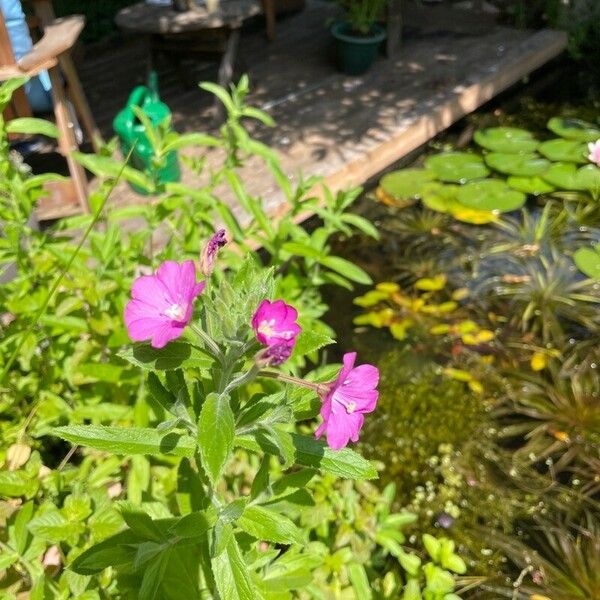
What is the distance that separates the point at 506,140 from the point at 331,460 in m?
3.62

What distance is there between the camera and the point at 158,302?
3.06 ft

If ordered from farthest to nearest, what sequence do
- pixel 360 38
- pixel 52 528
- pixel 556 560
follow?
pixel 360 38 < pixel 556 560 < pixel 52 528

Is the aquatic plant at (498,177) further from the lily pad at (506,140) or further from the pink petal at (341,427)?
the pink petal at (341,427)

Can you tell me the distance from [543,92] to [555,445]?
3717 millimetres

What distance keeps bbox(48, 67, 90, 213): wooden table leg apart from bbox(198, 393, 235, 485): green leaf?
7.22ft

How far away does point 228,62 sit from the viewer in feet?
13.4

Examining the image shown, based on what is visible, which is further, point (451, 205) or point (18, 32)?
point (451, 205)

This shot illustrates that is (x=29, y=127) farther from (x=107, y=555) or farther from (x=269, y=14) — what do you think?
(x=269, y=14)

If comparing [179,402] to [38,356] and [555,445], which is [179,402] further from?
[555,445]

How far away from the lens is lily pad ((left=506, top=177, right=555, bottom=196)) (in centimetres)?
371

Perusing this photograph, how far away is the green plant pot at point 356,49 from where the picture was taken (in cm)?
483

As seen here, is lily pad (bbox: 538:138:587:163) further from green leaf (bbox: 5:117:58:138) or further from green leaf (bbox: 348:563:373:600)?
green leaf (bbox: 5:117:58:138)

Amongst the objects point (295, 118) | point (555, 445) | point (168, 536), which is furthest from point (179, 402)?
point (295, 118)

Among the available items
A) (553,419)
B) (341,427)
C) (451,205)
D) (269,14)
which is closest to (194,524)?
(341,427)
